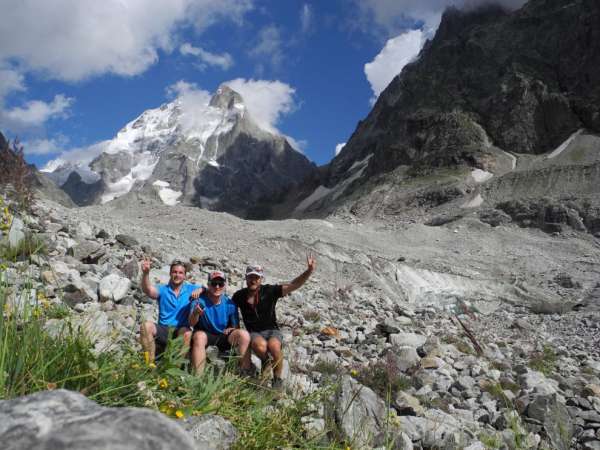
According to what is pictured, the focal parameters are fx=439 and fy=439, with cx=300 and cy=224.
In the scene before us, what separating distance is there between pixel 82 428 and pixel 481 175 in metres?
72.5

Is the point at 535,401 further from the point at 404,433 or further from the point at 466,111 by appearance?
the point at 466,111

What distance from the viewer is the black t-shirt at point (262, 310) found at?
18.1ft

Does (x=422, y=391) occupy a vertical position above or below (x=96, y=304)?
below

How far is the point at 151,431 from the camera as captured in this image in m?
1.24

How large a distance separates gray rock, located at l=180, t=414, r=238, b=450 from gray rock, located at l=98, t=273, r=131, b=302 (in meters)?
5.17

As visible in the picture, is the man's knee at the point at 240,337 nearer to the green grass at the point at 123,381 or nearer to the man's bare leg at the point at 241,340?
the man's bare leg at the point at 241,340

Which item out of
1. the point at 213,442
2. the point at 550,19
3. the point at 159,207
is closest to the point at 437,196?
the point at 159,207

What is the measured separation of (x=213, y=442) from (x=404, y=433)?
275cm

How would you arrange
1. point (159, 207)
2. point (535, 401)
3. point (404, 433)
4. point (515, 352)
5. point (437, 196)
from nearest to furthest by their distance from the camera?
point (404, 433) < point (535, 401) < point (515, 352) < point (159, 207) < point (437, 196)

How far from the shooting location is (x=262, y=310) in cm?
558

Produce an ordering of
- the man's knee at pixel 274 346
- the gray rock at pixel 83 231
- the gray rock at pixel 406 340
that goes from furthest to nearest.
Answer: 1. the gray rock at pixel 83 231
2. the gray rock at pixel 406 340
3. the man's knee at pixel 274 346

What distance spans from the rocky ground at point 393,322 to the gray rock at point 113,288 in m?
0.03

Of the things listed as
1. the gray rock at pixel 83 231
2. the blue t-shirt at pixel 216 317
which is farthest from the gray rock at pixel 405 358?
the gray rock at pixel 83 231

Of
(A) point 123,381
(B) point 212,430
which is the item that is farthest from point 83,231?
(B) point 212,430
